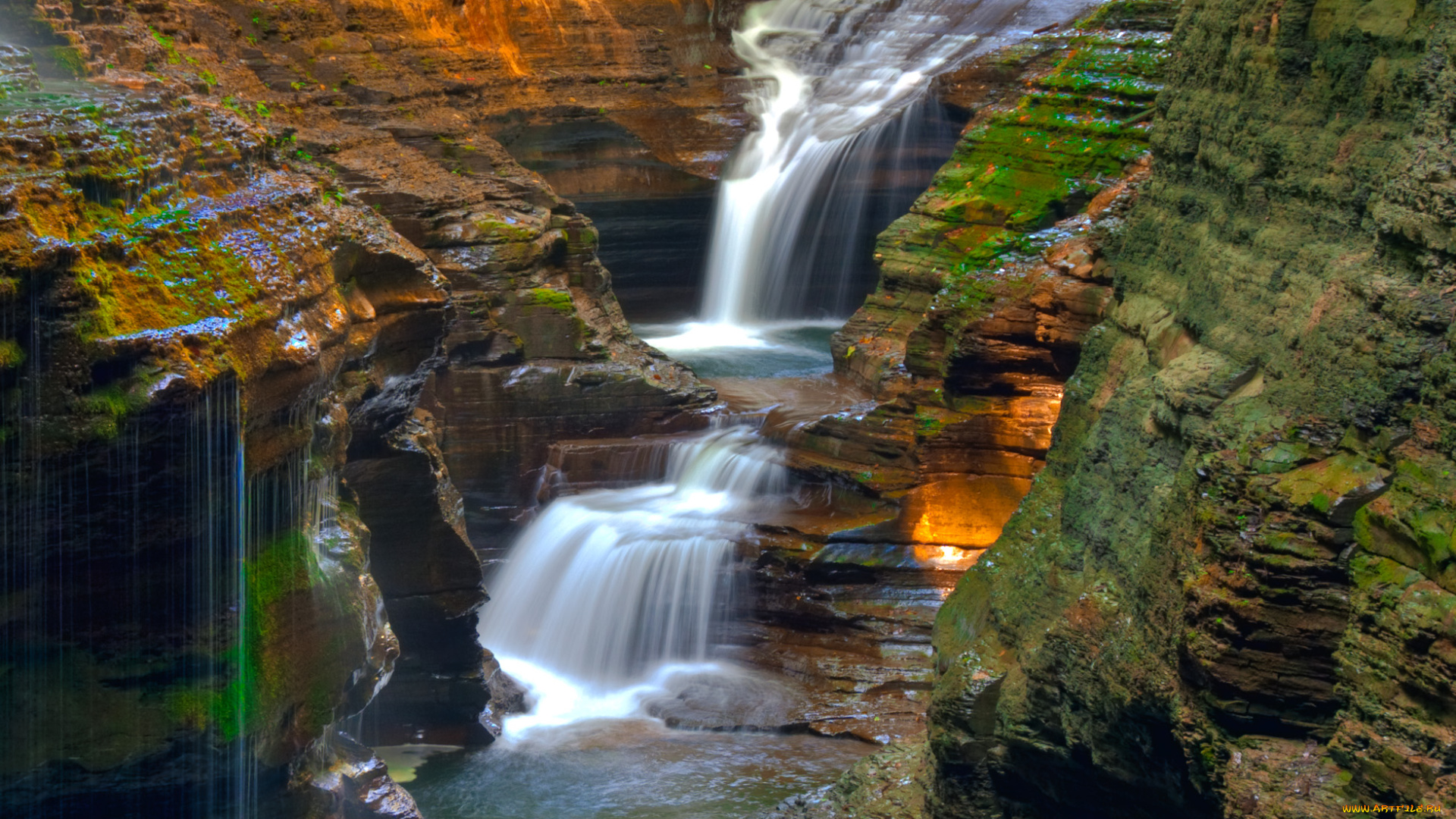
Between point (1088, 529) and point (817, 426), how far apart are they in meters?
7.52

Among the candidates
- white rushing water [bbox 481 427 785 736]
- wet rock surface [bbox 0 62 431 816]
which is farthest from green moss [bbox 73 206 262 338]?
white rushing water [bbox 481 427 785 736]

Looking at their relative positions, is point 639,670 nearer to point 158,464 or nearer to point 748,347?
point 158,464

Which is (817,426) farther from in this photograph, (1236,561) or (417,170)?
(1236,561)

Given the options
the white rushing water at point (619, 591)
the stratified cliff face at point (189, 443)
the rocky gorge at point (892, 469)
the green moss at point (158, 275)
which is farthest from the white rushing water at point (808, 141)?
the green moss at point (158, 275)

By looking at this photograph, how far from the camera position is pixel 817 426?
13.2 m

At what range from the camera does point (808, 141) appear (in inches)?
769

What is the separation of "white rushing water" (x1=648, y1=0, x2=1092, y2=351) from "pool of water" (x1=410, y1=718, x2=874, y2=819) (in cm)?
864

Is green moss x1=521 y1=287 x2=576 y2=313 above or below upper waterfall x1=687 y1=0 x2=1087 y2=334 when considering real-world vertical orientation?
below

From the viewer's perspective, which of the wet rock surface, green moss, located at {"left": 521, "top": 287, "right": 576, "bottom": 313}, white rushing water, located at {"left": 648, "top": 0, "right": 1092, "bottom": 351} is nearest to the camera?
the wet rock surface

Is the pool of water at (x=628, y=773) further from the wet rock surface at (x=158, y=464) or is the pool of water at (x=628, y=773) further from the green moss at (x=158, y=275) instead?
the green moss at (x=158, y=275)

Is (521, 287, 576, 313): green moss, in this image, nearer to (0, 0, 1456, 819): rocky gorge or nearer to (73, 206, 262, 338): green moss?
(0, 0, 1456, 819): rocky gorge

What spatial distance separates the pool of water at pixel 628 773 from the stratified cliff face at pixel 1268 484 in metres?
3.82

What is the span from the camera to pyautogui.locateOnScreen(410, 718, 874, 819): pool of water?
31.1 ft

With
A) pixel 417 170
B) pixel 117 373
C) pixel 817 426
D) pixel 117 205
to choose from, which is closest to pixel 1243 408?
pixel 117 373
